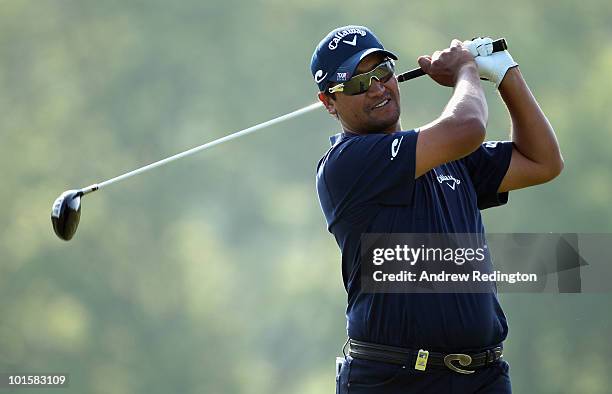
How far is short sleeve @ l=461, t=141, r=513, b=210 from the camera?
3.25 metres

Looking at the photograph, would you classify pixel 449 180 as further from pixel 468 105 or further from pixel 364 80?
pixel 364 80

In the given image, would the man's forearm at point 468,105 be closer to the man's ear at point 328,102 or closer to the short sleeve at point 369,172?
the short sleeve at point 369,172

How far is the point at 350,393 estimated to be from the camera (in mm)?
3000

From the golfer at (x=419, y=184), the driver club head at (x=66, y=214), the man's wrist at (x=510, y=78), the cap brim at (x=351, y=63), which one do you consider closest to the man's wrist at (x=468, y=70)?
the golfer at (x=419, y=184)

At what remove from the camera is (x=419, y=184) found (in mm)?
2988

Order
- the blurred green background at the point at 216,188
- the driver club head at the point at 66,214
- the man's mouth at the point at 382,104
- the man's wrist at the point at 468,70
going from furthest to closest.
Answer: the blurred green background at the point at 216,188 → the driver club head at the point at 66,214 → the man's mouth at the point at 382,104 → the man's wrist at the point at 468,70

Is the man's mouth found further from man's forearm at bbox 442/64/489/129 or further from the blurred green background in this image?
the blurred green background

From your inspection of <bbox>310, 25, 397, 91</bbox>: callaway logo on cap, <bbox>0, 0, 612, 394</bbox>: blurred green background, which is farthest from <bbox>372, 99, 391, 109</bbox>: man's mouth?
<bbox>0, 0, 612, 394</bbox>: blurred green background

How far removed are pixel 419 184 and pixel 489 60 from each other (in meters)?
0.52

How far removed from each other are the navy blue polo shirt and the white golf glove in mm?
354

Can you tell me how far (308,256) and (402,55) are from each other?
6.86ft

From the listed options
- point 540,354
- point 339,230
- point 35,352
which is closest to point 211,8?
point 35,352

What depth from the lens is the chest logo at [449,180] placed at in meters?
3.06

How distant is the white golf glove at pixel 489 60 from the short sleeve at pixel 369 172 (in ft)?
1.51
